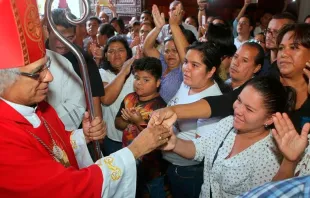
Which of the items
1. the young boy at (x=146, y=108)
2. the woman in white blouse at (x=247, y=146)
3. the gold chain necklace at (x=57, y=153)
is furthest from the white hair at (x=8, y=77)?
the young boy at (x=146, y=108)

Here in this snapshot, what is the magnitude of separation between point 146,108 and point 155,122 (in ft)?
2.29

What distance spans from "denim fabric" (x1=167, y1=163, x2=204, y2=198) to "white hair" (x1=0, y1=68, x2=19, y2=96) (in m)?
1.19

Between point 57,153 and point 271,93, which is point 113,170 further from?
point 271,93

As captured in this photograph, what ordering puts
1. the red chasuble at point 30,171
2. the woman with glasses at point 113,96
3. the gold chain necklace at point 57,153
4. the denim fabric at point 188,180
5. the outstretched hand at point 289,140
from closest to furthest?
1. the red chasuble at point 30,171
2. the outstretched hand at point 289,140
3. the gold chain necklace at point 57,153
4. the denim fabric at point 188,180
5. the woman with glasses at point 113,96

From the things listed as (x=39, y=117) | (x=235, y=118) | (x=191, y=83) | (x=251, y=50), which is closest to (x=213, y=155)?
(x=235, y=118)

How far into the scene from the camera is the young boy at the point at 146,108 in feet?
7.13

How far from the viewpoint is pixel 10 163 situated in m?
1.04

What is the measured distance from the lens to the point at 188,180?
6.23 feet

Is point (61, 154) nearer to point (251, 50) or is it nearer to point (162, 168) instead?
point (162, 168)

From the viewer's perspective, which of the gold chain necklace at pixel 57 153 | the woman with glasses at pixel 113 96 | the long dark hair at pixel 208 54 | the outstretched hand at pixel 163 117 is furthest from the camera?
the woman with glasses at pixel 113 96

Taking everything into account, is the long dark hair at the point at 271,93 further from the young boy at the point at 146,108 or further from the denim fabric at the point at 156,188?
the denim fabric at the point at 156,188

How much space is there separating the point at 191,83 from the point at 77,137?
2.75 feet

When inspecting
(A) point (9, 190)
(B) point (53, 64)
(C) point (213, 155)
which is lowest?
(C) point (213, 155)

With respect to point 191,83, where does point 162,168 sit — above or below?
below
